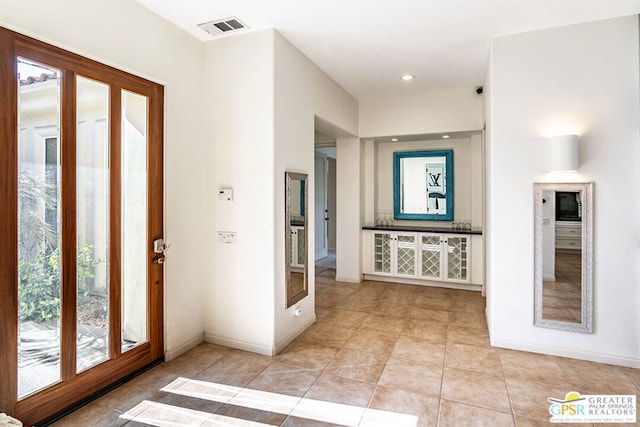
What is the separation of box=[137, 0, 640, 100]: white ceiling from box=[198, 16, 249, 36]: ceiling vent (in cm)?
6

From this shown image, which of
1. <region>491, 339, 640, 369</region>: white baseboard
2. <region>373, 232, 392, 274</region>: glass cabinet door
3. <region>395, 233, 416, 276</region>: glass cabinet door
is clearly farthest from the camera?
<region>373, 232, 392, 274</region>: glass cabinet door

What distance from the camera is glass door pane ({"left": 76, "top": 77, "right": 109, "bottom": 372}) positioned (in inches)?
94.1

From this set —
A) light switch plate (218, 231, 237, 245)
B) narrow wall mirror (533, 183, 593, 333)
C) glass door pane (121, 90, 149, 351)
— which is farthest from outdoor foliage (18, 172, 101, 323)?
narrow wall mirror (533, 183, 593, 333)

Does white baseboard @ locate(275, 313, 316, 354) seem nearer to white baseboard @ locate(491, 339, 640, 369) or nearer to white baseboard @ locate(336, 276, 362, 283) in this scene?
white baseboard @ locate(491, 339, 640, 369)

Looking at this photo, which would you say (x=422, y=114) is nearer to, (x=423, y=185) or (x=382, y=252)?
(x=423, y=185)

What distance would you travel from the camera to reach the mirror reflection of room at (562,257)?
10.0 feet

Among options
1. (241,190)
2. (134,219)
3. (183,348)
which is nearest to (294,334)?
(183,348)

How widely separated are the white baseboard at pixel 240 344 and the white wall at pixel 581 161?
2075 millimetres

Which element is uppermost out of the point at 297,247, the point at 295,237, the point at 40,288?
the point at 295,237

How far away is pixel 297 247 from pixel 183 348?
1358mm

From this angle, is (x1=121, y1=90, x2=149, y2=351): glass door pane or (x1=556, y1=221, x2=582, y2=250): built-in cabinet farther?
(x1=556, y1=221, x2=582, y2=250): built-in cabinet

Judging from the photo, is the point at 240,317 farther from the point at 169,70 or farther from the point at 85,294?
the point at 169,70

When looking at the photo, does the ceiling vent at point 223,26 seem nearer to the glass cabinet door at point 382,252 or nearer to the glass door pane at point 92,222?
the glass door pane at point 92,222

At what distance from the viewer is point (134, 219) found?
110 inches
